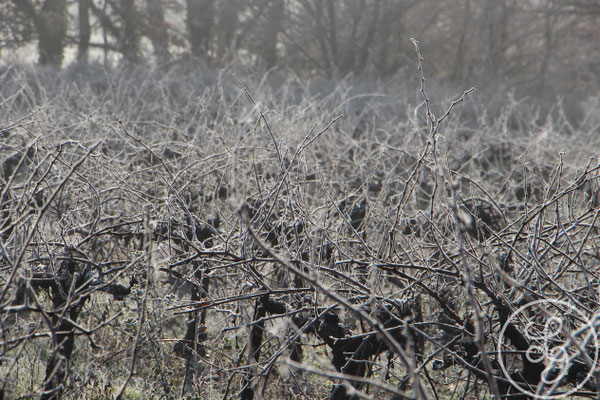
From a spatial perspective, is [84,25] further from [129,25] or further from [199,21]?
[199,21]

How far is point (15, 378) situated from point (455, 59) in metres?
16.7

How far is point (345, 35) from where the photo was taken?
1611cm

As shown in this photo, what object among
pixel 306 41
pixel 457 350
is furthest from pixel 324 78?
pixel 457 350

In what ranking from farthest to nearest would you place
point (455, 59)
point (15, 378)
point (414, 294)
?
point (455, 59)
point (15, 378)
point (414, 294)

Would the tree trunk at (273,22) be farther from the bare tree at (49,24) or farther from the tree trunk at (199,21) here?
the bare tree at (49,24)

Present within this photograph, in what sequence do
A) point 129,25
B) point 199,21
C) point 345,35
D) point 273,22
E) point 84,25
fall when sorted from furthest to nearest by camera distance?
point 345,35 < point 273,22 < point 199,21 < point 84,25 < point 129,25

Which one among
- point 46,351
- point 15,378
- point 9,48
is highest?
point 9,48

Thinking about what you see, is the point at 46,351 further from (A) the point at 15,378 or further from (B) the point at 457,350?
(B) the point at 457,350

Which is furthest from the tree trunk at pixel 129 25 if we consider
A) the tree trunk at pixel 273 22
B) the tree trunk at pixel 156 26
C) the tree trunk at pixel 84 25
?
the tree trunk at pixel 273 22

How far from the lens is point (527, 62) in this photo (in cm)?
1797

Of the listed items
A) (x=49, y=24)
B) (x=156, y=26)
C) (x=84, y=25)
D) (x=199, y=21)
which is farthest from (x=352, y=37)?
(x=49, y=24)

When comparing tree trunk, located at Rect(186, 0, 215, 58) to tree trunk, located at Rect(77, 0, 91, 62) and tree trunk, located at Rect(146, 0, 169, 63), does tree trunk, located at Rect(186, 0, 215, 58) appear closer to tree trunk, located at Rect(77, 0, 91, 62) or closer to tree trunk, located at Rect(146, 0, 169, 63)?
tree trunk, located at Rect(146, 0, 169, 63)

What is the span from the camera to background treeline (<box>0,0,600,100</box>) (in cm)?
1452

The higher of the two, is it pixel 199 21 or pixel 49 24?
pixel 199 21
